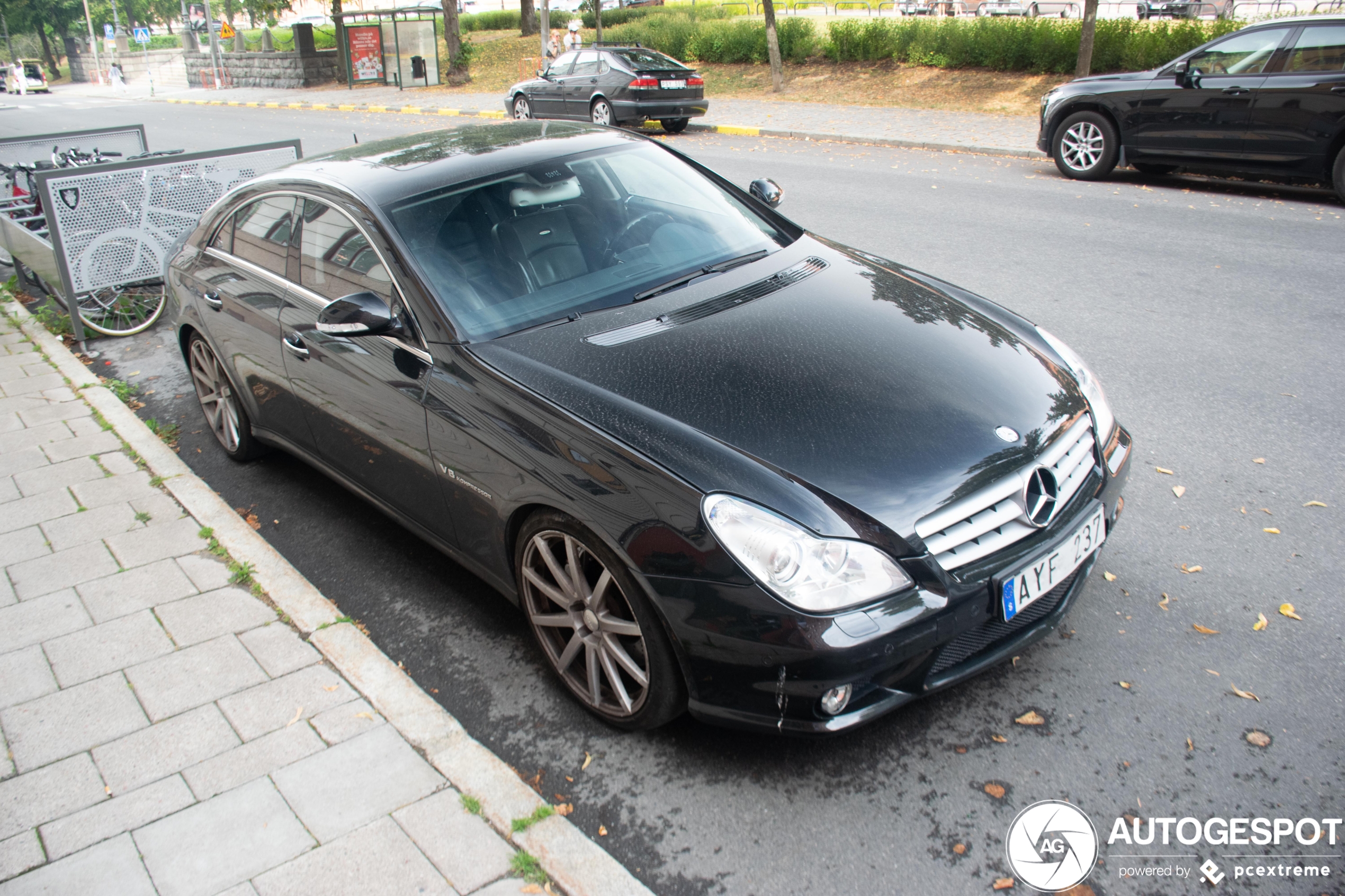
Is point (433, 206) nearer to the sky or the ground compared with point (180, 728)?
nearer to the sky

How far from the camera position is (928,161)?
1323cm

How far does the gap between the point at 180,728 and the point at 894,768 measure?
2220 mm

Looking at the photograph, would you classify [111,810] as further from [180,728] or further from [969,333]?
[969,333]

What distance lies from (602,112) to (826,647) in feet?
58.4

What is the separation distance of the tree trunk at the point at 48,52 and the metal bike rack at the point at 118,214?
100 meters

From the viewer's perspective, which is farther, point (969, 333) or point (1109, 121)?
point (1109, 121)

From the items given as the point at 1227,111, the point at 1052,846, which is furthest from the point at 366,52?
the point at 1052,846

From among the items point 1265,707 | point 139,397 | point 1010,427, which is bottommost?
point 139,397

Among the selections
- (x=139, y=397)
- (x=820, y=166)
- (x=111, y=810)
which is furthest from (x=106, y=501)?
(x=820, y=166)

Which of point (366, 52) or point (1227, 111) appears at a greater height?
point (1227, 111)

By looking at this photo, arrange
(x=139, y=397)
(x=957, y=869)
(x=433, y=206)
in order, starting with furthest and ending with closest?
(x=139, y=397)
(x=433, y=206)
(x=957, y=869)

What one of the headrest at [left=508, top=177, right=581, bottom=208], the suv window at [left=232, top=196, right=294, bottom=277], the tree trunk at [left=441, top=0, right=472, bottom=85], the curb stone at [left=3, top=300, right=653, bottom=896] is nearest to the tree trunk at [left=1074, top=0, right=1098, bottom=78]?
the headrest at [left=508, top=177, right=581, bottom=208]

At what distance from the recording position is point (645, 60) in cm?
1833

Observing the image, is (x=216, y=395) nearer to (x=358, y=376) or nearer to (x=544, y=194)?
(x=358, y=376)
